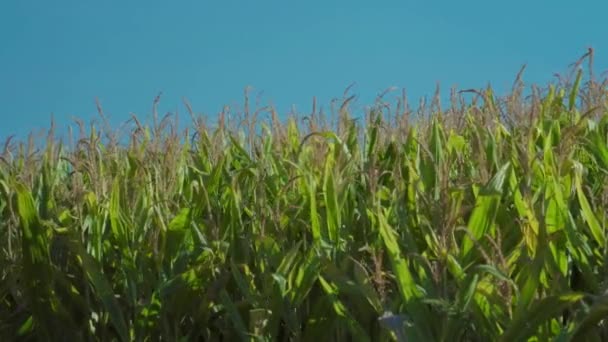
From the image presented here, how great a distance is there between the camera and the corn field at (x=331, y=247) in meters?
2.53

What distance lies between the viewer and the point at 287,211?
3.17 m

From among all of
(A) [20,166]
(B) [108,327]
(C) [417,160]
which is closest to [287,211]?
(C) [417,160]

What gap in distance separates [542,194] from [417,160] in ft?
1.87

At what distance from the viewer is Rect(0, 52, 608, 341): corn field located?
2.53 metres

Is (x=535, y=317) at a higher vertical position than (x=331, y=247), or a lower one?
lower

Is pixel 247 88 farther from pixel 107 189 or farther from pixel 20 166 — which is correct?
pixel 20 166

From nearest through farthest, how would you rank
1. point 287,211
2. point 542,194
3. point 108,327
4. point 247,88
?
point 542,194
point 287,211
point 108,327
point 247,88

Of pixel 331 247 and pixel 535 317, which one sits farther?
pixel 331 247

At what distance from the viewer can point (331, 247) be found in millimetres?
2906

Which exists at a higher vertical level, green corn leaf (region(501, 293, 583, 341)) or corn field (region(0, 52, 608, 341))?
corn field (region(0, 52, 608, 341))

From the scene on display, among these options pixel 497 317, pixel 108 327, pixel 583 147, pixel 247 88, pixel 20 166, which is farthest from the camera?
pixel 20 166

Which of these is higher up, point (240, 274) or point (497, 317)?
point (240, 274)

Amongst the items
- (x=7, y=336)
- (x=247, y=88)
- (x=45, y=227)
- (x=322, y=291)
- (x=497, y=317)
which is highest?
(x=247, y=88)

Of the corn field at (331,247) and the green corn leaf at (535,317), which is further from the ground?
the corn field at (331,247)
